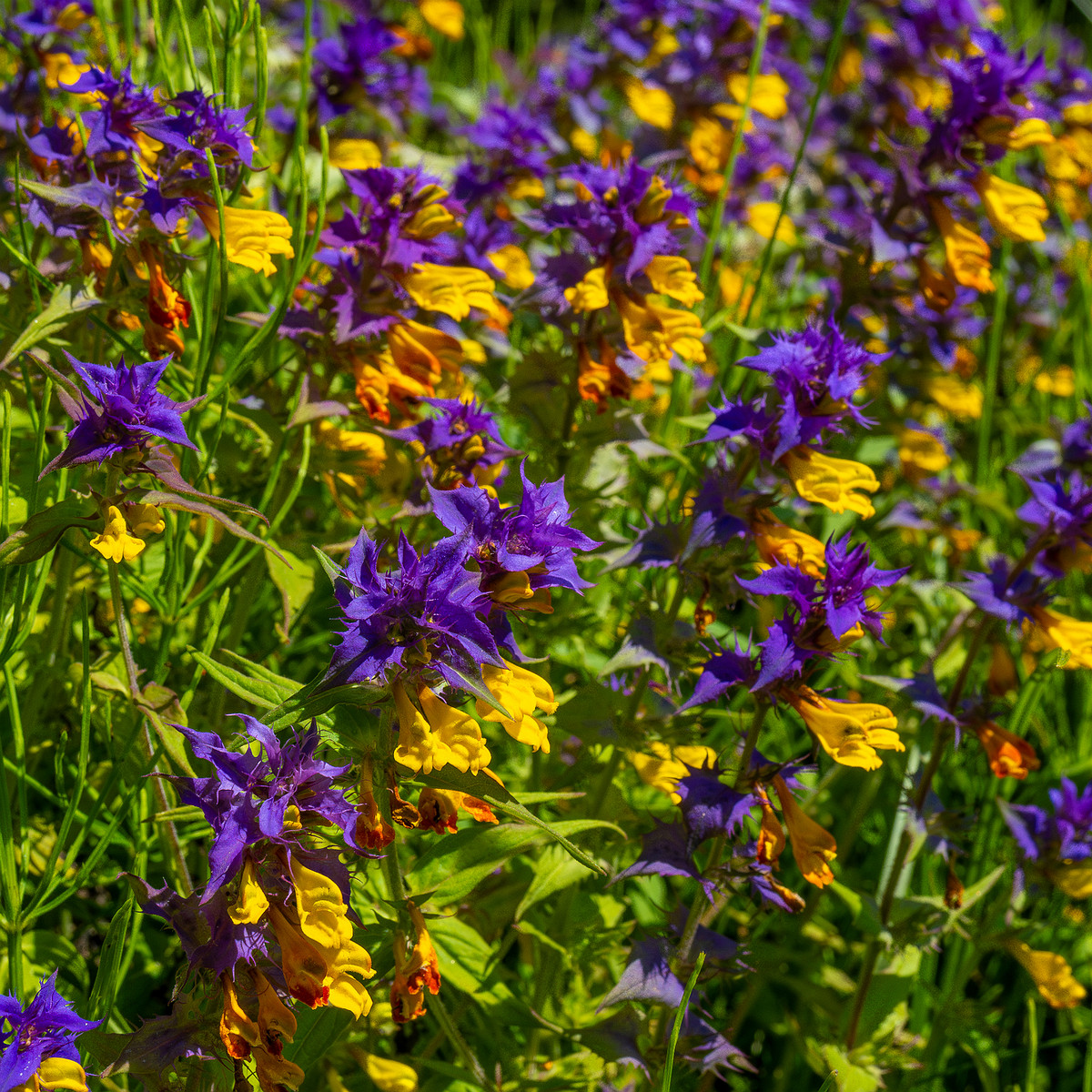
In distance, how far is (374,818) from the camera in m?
0.96

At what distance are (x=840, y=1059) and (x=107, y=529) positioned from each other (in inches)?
50.4

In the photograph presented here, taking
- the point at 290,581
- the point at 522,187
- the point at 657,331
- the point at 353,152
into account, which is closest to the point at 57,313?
the point at 290,581

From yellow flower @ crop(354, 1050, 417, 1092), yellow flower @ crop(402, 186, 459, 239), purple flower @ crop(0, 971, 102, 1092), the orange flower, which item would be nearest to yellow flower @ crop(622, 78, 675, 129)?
yellow flower @ crop(402, 186, 459, 239)

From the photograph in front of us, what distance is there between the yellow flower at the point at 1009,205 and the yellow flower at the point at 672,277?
688 millimetres

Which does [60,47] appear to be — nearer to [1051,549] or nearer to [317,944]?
[317,944]

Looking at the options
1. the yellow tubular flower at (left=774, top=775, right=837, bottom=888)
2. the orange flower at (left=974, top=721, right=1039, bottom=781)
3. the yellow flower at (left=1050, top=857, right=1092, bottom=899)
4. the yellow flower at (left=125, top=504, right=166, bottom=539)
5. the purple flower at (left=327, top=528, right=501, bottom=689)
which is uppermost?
the purple flower at (left=327, top=528, right=501, bottom=689)

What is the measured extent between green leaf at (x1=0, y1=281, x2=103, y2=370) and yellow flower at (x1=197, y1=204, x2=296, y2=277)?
0.17 m

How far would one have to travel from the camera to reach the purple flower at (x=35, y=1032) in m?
0.83

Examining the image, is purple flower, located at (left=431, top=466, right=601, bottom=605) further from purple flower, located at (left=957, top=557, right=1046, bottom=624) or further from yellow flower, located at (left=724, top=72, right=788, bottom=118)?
yellow flower, located at (left=724, top=72, right=788, bottom=118)

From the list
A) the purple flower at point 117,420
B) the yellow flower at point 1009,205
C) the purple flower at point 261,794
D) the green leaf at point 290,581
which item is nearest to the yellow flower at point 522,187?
the yellow flower at point 1009,205

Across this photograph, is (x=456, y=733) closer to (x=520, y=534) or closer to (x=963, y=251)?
(x=520, y=534)

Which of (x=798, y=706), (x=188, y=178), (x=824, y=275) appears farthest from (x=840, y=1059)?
(x=824, y=275)

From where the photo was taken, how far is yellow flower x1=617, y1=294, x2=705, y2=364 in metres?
1.50

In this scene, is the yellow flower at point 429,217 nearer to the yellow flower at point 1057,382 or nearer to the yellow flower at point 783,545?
Result: the yellow flower at point 783,545
